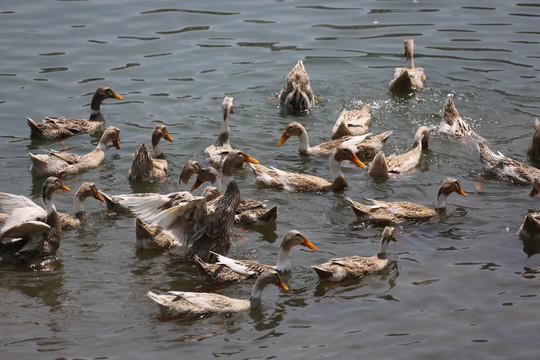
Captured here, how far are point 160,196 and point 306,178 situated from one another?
2654mm

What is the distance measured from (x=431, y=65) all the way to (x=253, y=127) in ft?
16.1

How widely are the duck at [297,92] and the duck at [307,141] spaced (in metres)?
1.66

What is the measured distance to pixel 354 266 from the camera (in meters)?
9.02

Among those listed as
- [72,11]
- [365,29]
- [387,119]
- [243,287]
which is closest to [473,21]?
[365,29]

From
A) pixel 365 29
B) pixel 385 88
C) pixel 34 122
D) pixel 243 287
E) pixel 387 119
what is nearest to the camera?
pixel 243 287

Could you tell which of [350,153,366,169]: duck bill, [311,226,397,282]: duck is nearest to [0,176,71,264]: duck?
[311,226,397,282]: duck

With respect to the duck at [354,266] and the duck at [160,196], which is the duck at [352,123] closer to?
the duck at [160,196]

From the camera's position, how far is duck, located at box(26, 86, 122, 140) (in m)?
13.5

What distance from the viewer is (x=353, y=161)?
39.7ft

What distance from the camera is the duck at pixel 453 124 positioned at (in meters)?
13.3

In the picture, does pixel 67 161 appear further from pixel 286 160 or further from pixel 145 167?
pixel 286 160

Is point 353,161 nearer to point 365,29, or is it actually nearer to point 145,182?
point 145,182

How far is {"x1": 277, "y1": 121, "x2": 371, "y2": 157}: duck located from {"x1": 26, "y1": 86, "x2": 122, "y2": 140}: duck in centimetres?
352

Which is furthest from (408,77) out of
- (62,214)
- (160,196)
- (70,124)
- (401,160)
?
(62,214)
